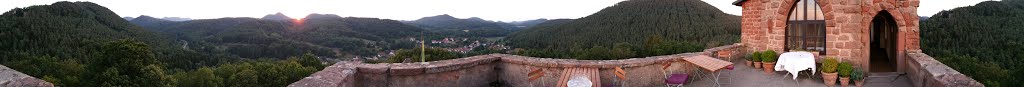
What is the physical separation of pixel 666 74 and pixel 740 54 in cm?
419

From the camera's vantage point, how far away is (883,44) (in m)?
14.8

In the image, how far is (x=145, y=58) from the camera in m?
26.7

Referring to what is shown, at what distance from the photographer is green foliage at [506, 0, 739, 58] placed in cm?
4997

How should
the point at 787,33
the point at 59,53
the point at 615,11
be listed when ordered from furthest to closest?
the point at 615,11, the point at 59,53, the point at 787,33

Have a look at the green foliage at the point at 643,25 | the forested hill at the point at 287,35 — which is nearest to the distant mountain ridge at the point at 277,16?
the forested hill at the point at 287,35

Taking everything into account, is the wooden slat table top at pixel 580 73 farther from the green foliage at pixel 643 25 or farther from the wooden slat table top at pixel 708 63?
the green foliage at pixel 643 25

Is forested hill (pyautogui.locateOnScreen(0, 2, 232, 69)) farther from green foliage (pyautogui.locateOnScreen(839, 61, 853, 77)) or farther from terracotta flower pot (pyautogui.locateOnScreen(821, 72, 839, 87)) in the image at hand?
green foliage (pyautogui.locateOnScreen(839, 61, 853, 77))

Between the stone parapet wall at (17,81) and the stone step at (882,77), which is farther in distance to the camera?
the stone step at (882,77)

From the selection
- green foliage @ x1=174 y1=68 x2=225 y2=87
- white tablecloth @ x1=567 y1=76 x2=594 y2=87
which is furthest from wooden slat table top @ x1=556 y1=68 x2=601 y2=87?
green foliage @ x1=174 y1=68 x2=225 y2=87

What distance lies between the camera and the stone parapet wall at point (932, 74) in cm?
760

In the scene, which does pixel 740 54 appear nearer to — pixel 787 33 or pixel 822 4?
pixel 787 33

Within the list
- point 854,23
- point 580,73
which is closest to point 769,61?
point 854,23

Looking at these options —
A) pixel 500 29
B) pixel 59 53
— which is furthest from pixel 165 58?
pixel 500 29

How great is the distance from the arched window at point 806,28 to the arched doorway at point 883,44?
0.96 meters
